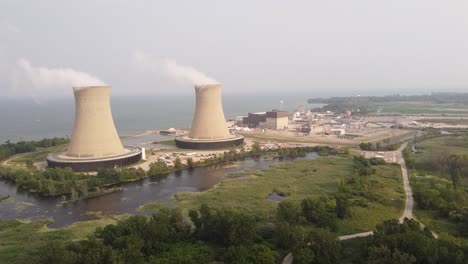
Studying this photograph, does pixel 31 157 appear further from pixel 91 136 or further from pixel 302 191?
pixel 302 191

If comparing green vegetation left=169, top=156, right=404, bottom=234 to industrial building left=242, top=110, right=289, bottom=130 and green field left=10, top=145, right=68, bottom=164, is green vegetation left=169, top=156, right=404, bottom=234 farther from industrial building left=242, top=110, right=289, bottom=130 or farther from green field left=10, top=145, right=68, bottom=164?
industrial building left=242, top=110, right=289, bottom=130

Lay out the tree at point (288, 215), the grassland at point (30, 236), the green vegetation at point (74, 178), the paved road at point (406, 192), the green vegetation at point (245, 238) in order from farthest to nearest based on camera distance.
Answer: the green vegetation at point (74, 178) < the paved road at point (406, 192) < the tree at point (288, 215) < the grassland at point (30, 236) < the green vegetation at point (245, 238)

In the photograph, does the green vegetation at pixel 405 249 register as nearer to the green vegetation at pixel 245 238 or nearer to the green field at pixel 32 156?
the green vegetation at pixel 245 238

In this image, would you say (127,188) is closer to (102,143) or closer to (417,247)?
(102,143)

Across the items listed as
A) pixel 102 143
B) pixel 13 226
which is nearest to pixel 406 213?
pixel 13 226

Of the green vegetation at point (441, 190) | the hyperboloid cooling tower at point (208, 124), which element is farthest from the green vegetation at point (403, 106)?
the green vegetation at point (441, 190)

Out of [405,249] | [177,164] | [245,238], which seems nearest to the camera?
[405,249]

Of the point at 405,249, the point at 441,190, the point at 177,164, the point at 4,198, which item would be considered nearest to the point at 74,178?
the point at 4,198
